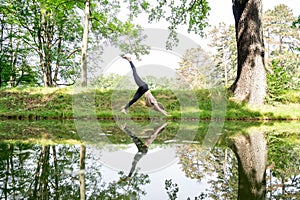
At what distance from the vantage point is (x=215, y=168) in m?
2.69

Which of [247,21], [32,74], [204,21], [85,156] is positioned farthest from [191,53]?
[85,156]

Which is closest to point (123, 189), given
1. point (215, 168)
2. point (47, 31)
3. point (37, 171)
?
point (37, 171)

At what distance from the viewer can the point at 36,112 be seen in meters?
10.2

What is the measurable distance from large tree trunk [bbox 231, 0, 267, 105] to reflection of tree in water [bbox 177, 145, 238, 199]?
696 cm

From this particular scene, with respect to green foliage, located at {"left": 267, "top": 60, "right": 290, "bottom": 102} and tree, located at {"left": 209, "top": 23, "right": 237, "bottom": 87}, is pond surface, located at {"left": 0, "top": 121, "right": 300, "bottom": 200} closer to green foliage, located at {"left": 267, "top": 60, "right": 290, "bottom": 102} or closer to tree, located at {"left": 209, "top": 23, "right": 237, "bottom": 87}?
green foliage, located at {"left": 267, "top": 60, "right": 290, "bottom": 102}

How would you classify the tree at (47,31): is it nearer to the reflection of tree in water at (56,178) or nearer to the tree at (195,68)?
the reflection of tree in water at (56,178)

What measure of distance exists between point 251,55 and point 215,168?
831 cm

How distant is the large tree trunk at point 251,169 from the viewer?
6.08ft

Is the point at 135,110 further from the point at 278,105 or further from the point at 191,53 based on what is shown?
the point at 191,53

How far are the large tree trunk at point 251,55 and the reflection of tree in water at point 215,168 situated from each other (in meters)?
6.96

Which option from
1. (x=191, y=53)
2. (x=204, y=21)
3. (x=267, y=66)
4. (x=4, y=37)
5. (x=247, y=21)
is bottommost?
(x=267, y=66)

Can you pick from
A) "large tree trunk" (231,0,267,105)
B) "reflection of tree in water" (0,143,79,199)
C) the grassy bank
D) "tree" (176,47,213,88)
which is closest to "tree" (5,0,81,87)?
the grassy bank

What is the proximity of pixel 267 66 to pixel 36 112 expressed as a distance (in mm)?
9170

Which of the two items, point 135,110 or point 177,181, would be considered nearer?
point 177,181
